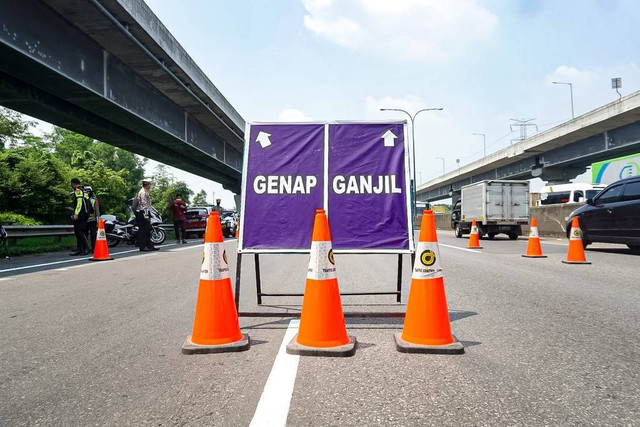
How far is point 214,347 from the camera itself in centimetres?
374

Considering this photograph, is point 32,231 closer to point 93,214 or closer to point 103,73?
point 93,214

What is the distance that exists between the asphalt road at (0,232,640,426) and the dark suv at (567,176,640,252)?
595cm

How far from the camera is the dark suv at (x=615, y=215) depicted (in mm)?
11453

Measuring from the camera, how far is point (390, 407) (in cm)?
263

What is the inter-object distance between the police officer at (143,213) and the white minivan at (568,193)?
22.9 m

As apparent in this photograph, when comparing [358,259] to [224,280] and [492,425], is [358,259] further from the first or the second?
[492,425]

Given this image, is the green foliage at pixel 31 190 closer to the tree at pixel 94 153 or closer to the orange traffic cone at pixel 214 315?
the orange traffic cone at pixel 214 315

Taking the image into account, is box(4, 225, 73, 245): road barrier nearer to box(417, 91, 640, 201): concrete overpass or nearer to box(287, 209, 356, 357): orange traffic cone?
box(287, 209, 356, 357): orange traffic cone

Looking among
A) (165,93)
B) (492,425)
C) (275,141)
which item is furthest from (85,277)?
(165,93)

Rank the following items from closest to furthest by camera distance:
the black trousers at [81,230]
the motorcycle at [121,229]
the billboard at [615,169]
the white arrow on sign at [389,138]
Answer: the white arrow on sign at [389,138] → the black trousers at [81,230] → the motorcycle at [121,229] → the billboard at [615,169]

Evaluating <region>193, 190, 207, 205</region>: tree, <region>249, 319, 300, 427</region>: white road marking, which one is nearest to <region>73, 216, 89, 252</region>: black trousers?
<region>249, 319, 300, 427</region>: white road marking

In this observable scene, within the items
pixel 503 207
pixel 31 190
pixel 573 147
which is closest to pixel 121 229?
pixel 31 190

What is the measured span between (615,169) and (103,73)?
34533 millimetres

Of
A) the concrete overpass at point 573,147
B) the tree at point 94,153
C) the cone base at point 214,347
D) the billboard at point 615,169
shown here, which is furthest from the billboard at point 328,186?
the tree at point 94,153
